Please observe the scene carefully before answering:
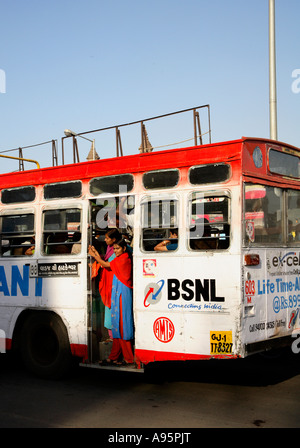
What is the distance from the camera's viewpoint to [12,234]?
845 centimetres

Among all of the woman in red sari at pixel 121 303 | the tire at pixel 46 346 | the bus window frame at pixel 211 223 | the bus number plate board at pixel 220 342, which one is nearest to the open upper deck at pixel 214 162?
the bus window frame at pixel 211 223

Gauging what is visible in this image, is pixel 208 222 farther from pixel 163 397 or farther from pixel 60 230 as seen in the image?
pixel 60 230

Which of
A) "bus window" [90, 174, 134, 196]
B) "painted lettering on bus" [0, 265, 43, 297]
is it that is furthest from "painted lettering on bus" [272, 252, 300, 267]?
"painted lettering on bus" [0, 265, 43, 297]

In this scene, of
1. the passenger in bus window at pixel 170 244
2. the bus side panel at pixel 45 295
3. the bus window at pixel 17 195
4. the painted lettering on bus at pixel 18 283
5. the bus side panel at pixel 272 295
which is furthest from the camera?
the bus window at pixel 17 195

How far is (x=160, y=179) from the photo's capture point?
7.02 meters

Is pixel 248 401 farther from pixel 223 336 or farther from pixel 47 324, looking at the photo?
pixel 47 324

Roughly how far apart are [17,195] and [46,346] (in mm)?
2354

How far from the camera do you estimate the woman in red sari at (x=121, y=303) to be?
24.1 ft

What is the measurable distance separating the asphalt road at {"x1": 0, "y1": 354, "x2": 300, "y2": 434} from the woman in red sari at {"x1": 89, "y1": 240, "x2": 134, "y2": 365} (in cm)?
48

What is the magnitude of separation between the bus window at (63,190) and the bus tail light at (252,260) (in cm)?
269

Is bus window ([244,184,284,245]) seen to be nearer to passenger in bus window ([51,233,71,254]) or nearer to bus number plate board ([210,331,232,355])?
bus number plate board ([210,331,232,355])

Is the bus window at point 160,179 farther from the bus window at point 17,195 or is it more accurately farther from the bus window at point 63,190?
the bus window at point 17,195

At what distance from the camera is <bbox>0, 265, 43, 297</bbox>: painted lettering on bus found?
8047 mm

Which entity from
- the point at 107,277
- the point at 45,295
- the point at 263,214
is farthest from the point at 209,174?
the point at 45,295
